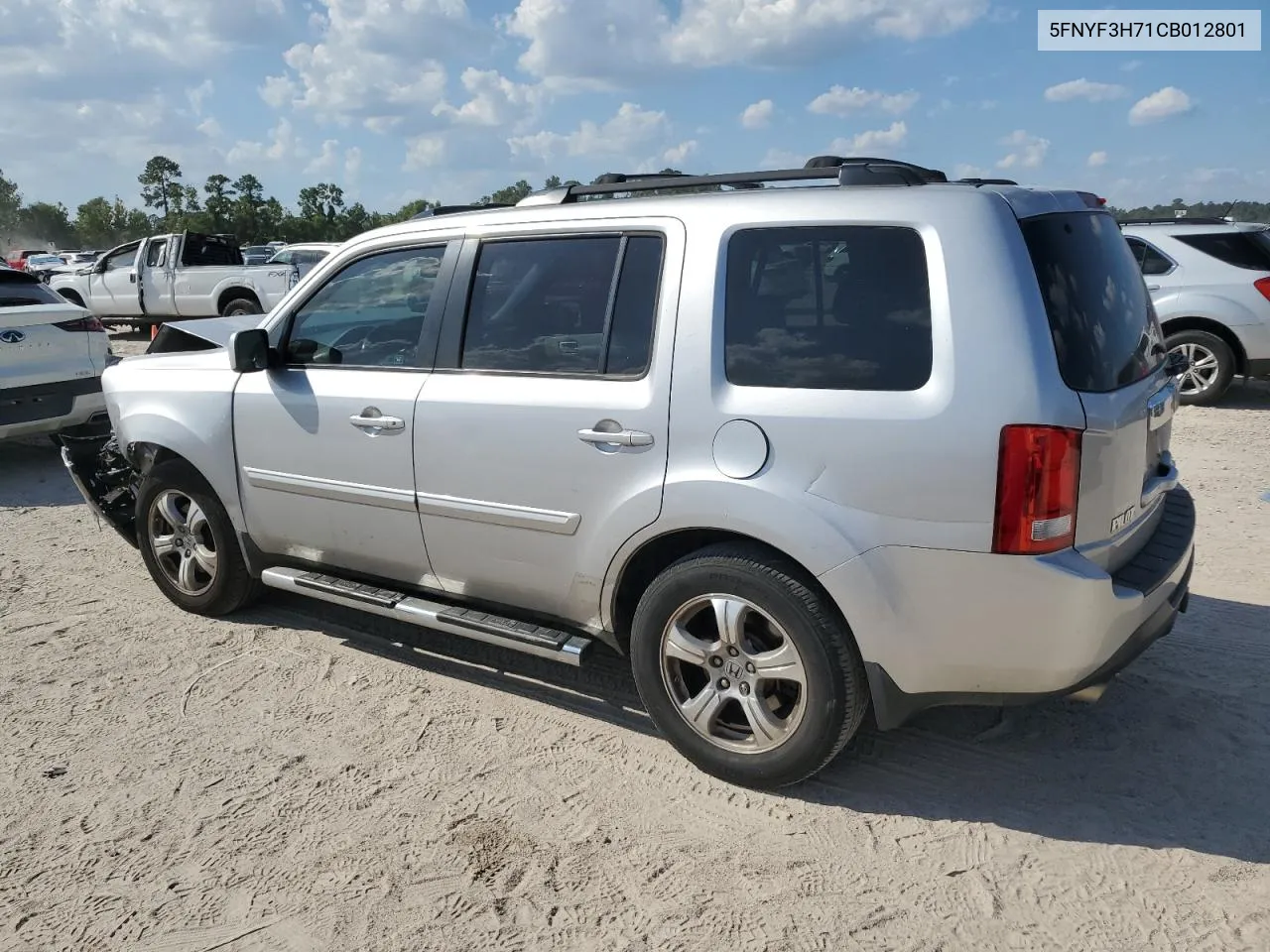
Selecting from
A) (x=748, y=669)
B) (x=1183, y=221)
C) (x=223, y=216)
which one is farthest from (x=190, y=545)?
(x=223, y=216)

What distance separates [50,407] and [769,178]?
269 inches

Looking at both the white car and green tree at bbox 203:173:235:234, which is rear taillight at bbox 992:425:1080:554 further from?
green tree at bbox 203:173:235:234

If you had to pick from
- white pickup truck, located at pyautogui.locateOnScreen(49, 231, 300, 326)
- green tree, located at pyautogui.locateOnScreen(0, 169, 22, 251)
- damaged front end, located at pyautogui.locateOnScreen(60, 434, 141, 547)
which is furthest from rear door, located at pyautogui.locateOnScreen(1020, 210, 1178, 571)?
green tree, located at pyautogui.locateOnScreen(0, 169, 22, 251)

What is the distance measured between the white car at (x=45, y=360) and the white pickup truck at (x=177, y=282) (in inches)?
287

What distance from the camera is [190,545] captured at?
4.81m

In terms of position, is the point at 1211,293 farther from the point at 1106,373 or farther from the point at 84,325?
the point at 84,325

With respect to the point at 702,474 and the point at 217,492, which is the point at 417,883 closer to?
the point at 702,474

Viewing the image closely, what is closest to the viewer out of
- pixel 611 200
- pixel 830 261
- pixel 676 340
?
pixel 830 261

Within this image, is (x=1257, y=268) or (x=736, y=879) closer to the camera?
(x=736, y=879)

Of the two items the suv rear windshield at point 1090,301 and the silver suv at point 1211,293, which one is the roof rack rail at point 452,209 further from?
the silver suv at point 1211,293

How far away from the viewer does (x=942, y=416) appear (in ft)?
8.95

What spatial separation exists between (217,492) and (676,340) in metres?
2.52

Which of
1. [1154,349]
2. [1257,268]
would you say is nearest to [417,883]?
[1154,349]

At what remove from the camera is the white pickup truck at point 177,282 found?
16.1 meters
